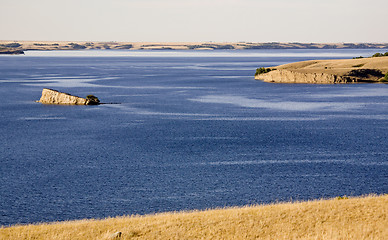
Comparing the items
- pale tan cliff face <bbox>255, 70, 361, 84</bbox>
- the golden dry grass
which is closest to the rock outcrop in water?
pale tan cliff face <bbox>255, 70, 361, 84</bbox>

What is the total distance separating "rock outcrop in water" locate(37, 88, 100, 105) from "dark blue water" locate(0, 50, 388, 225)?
3679 millimetres

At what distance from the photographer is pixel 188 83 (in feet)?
574

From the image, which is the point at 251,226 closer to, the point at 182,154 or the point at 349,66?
the point at 182,154

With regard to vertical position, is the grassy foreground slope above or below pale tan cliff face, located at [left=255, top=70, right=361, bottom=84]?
above

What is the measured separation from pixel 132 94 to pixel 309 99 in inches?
1805

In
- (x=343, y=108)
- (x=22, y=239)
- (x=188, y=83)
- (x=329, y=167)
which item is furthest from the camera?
(x=188, y=83)

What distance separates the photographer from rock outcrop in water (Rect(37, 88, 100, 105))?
115375 millimetres

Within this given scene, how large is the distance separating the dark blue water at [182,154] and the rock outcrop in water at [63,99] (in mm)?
3679

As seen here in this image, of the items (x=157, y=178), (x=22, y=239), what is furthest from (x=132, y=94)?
(x=22, y=239)

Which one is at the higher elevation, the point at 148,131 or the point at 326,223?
the point at 326,223

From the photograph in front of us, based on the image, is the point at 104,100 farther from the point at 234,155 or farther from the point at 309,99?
the point at 234,155

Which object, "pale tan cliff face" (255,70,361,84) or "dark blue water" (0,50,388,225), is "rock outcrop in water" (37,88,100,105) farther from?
"pale tan cliff face" (255,70,361,84)

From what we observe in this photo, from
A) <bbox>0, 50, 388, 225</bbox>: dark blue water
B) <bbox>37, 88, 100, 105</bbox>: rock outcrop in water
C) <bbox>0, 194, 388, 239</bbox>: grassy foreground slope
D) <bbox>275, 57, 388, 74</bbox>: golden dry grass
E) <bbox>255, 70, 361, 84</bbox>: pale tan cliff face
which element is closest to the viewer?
<bbox>0, 194, 388, 239</bbox>: grassy foreground slope

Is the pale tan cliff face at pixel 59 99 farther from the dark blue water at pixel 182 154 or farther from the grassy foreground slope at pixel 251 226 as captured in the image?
the grassy foreground slope at pixel 251 226
